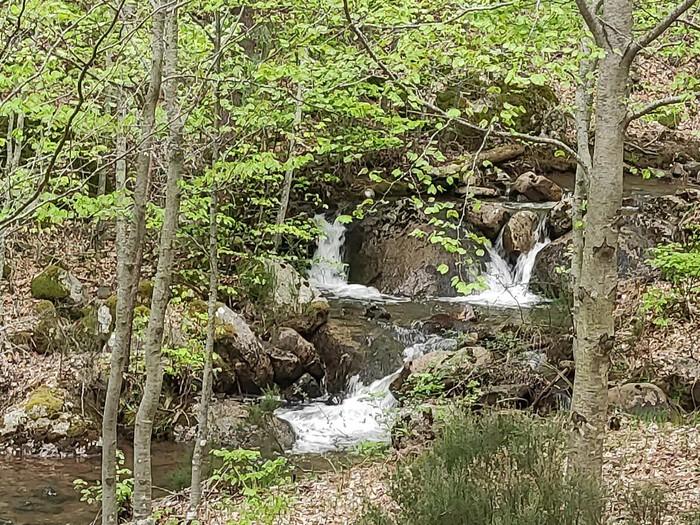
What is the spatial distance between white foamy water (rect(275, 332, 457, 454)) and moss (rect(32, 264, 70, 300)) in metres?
3.74

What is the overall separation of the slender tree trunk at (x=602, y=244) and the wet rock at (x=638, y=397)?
3956 mm

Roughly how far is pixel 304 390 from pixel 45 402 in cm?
327

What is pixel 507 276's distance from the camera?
13273mm

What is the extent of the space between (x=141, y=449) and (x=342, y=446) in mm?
3911

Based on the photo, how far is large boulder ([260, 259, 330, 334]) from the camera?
36.6ft

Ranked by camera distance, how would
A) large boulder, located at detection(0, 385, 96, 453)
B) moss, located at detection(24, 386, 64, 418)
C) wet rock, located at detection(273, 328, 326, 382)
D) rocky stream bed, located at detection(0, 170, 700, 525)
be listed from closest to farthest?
rocky stream bed, located at detection(0, 170, 700, 525) → large boulder, located at detection(0, 385, 96, 453) → moss, located at detection(24, 386, 64, 418) → wet rock, located at detection(273, 328, 326, 382)

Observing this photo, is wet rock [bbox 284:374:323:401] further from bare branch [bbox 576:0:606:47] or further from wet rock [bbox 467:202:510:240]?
bare branch [bbox 576:0:606:47]

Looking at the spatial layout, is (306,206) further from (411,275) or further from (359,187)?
(411,275)

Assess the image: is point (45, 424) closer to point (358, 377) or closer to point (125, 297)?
point (358, 377)

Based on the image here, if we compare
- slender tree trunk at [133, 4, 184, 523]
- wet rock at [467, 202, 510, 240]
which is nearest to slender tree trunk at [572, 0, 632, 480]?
slender tree trunk at [133, 4, 184, 523]

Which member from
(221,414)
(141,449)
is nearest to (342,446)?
(221,414)

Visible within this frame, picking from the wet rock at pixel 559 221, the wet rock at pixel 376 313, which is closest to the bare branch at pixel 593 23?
the wet rock at pixel 376 313

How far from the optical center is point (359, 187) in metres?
15.3

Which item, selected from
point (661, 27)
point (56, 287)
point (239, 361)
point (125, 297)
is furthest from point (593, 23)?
point (56, 287)
